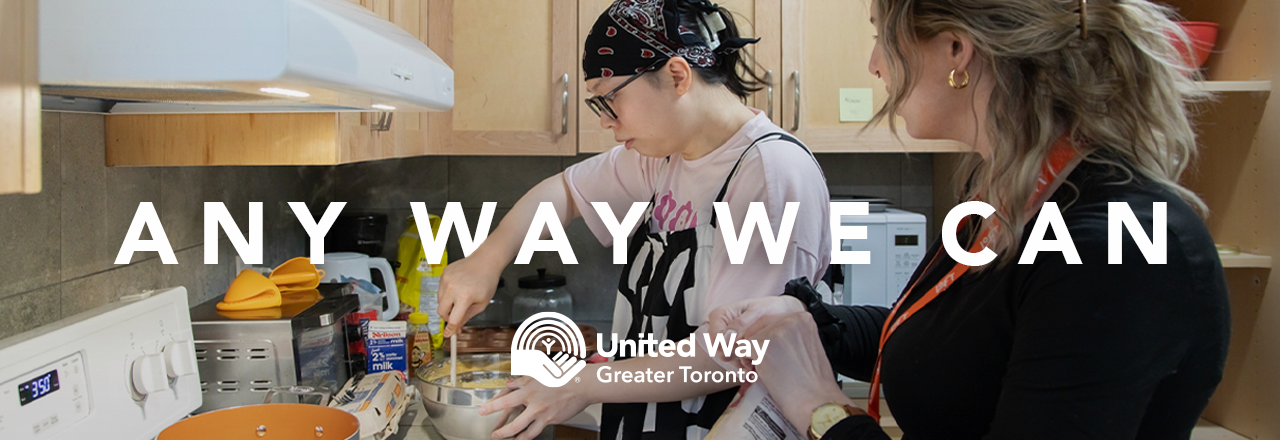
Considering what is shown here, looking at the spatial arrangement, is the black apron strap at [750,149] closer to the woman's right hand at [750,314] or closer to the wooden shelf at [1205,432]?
the woman's right hand at [750,314]

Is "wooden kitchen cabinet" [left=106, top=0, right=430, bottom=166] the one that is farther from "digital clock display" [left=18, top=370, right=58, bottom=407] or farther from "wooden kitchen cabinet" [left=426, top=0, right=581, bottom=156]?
"wooden kitchen cabinet" [left=426, top=0, right=581, bottom=156]

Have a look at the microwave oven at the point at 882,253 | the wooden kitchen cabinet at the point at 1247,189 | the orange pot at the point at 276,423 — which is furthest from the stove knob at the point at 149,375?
the wooden kitchen cabinet at the point at 1247,189

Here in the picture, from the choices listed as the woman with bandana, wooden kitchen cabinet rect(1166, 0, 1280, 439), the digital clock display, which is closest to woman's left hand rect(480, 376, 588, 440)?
the woman with bandana

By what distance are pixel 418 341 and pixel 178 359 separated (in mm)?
703

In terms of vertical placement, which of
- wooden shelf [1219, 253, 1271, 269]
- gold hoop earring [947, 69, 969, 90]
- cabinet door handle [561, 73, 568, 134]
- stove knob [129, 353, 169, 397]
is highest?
cabinet door handle [561, 73, 568, 134]

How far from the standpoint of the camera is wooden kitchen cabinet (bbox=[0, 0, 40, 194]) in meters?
0.58

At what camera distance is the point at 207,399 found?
56.2 inches

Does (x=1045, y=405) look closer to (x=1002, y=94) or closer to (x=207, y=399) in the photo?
(x=1002, y=94)

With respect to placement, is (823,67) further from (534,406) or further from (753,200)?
(534,406)

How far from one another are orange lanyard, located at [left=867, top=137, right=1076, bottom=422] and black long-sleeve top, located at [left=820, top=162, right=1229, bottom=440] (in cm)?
2

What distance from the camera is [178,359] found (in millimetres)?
1255

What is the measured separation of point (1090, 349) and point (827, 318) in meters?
0.46

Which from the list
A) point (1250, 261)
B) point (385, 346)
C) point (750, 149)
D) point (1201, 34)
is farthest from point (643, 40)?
point (1250, 261)

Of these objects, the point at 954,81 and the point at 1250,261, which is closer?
the point at 954,81
